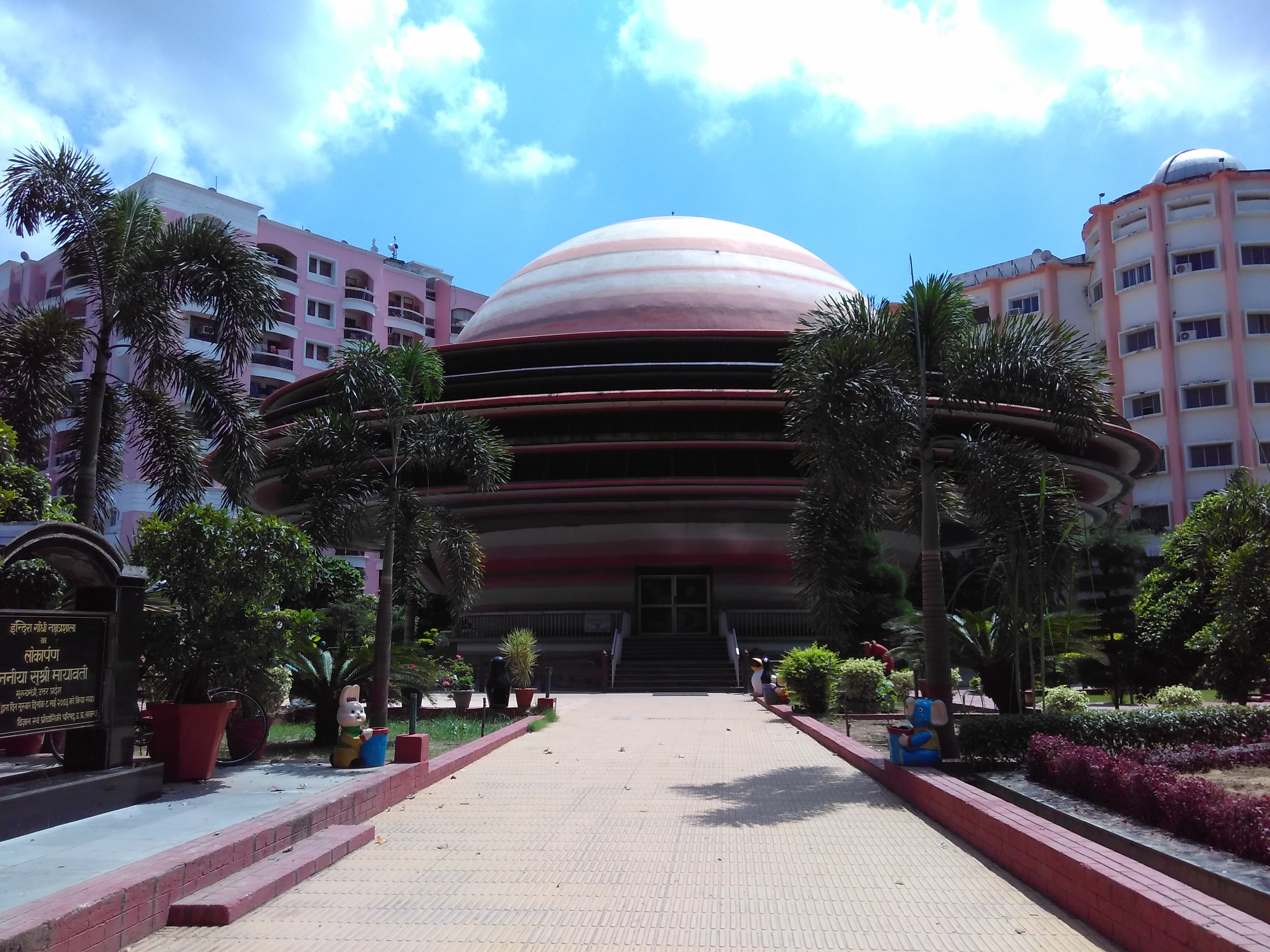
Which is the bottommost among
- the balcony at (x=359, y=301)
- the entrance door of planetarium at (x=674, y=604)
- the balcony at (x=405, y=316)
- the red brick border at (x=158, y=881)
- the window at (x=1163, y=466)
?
the red brick border at (x=158, y=881)

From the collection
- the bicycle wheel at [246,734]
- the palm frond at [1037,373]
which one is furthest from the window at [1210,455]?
the bicycle wheel at [246,734]

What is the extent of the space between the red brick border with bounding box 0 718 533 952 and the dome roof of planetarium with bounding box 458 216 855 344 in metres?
26.6

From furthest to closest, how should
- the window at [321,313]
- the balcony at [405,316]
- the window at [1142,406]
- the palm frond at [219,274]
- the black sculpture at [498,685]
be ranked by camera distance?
the balcony at [405,316], the window at [321,313], the window at [1142,406], the black sculpture at [498,685], the palm frond at [219,274]

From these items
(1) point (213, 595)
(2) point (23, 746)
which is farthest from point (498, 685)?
(1) point (213, 595)

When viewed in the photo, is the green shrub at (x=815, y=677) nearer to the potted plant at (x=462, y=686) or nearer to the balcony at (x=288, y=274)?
the potted plant at (x=462, y=686)

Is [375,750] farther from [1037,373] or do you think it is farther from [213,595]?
[1037,373]

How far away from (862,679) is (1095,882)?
12663 mm

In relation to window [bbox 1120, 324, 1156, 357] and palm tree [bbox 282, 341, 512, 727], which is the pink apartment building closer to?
palm tree [bbox 282, 341, 512, 727]

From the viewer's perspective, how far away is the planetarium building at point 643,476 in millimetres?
30047

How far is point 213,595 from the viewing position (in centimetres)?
1045

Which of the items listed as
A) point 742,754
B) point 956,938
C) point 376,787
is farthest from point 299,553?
point 956,938

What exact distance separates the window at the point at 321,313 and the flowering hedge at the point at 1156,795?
62.4 meters

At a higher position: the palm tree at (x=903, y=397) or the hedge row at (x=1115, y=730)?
the palm tree at (x=903, y=397)

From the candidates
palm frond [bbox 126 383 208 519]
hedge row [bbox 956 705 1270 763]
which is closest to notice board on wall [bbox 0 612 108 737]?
palm frond [bbox 126 383 208 519]
